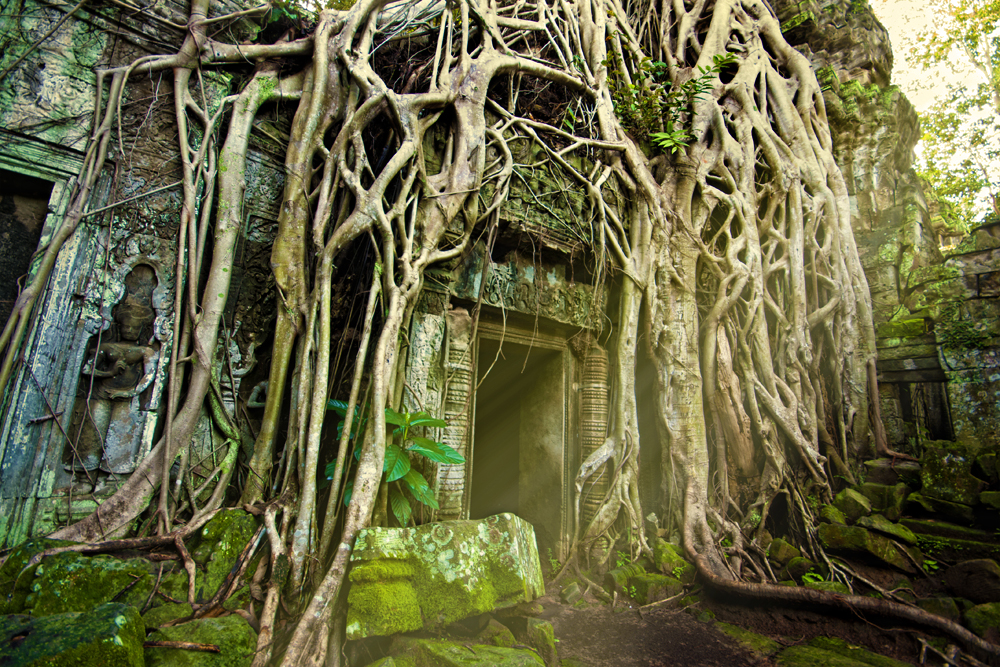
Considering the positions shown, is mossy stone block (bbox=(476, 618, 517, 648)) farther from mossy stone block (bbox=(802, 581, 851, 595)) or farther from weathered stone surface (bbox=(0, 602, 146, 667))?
mossy stone block (bbox=(802, 581, 851, 595))

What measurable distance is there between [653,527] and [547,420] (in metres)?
1.15

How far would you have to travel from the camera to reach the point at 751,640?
2.66 m

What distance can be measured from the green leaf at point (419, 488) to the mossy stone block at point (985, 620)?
3.08 metres

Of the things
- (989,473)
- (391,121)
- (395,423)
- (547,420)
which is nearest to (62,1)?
(391,121)

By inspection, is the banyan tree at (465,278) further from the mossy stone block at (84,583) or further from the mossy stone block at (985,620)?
the mossy stone block at (985,620)

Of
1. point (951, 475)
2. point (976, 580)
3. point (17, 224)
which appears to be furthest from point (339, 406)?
point (951, 475)

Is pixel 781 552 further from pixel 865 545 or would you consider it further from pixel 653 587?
pixel 653 587

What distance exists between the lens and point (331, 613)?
1994 mm

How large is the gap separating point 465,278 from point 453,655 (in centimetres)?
217

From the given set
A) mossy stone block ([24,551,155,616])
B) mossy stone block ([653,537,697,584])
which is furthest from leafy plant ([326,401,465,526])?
mossy stone block ([653,537,697,584])

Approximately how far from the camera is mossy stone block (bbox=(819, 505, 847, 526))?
141 inches

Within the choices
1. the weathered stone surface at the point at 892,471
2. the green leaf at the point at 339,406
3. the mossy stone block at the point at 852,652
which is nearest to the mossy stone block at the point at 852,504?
the weathered stone surface at the point at 892,471

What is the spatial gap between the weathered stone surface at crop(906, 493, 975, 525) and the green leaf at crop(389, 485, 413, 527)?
3.83m

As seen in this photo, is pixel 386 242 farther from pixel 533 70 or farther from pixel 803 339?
pixel 803 339
